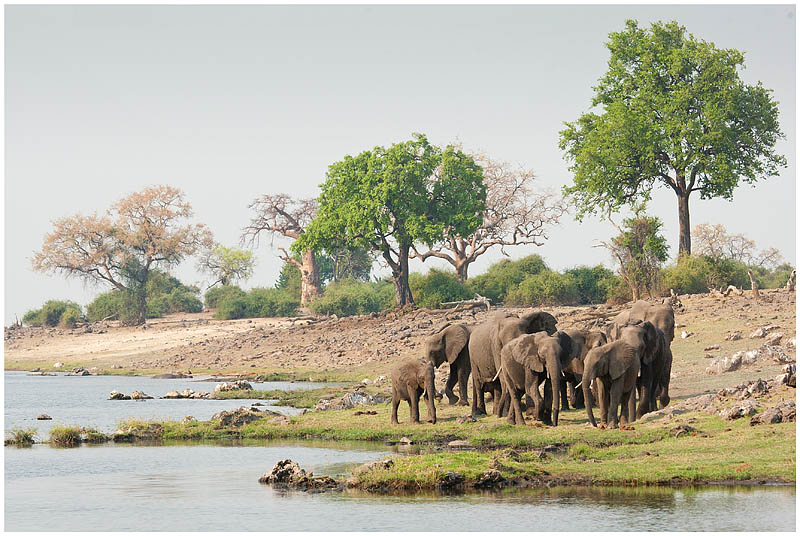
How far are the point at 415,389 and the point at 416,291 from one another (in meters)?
40.5

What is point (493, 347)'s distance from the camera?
26141mm

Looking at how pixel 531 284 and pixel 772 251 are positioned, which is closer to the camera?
pixel 531 284

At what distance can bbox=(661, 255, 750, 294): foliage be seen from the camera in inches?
2028

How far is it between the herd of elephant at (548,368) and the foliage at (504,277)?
35.8 meters

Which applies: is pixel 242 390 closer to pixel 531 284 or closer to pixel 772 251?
pixel 531 284

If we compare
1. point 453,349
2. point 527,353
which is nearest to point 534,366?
point 527,353

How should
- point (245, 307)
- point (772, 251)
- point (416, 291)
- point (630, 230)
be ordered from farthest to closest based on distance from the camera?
point (772, 251)
point (245, 307)
point (416, 291)
point (630, 230)

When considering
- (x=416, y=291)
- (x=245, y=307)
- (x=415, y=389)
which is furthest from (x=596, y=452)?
(x=245, y=307)

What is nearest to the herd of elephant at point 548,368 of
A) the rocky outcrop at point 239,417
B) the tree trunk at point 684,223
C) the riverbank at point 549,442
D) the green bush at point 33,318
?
the riverbank at point 549,442

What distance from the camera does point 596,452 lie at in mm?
19953

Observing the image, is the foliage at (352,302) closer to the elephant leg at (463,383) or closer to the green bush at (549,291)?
the green bush at (549,291)

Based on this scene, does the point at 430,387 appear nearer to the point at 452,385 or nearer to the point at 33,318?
the point at 452,385

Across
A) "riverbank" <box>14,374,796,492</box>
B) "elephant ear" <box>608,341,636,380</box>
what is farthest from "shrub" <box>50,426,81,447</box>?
"elephant ear" <box>608,341,636,380</box>

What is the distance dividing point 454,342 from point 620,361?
6.19m
